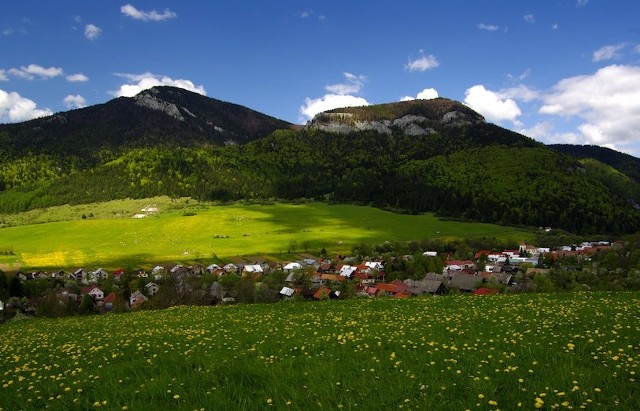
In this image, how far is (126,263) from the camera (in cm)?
13875

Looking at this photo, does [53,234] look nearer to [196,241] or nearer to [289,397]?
[196,241]

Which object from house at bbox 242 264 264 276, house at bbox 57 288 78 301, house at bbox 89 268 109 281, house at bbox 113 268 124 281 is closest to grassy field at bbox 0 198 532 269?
house at bbox 89 268 109 281

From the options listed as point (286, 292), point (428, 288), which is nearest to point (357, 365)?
point (428, 288)

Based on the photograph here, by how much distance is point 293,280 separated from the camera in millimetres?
104125

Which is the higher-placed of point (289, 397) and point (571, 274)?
point (289, 397)

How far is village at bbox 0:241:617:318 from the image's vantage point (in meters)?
75.7

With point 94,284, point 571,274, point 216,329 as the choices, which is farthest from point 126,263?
point 216,329

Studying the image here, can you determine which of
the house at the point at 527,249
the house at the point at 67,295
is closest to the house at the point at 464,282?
the house at the point at 527,249

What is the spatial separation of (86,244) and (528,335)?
177141 mm

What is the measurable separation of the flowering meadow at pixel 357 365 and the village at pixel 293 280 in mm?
40708

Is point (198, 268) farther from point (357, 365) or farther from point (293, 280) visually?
point (357, 365)

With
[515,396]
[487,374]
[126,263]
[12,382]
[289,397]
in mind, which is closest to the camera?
[515,396]

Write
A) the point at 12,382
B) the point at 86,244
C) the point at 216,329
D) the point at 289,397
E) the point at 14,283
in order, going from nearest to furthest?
the point at 289,397 < the point at 12,382 < the point at 216,329 < the point at 14,283 < the point at 86,244

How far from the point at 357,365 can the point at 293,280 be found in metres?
93.8
